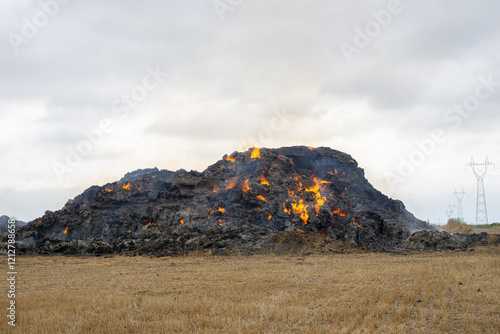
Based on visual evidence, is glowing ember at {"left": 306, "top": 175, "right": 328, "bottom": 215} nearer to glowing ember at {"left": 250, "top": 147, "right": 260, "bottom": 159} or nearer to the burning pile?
the burning pile

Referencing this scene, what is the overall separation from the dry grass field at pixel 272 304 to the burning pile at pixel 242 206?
28.1m

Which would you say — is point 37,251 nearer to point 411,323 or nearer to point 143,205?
point 143,205

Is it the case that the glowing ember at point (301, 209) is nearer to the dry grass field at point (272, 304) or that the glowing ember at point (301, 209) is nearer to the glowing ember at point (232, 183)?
the glowing ember at point (232, 183)

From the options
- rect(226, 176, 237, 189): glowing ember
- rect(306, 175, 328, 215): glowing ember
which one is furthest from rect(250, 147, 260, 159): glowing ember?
rect(306, 175, 328, 215): glowing ember

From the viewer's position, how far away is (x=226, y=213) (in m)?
51.6

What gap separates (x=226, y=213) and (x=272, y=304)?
37.8m

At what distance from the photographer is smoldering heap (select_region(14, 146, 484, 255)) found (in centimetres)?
4538

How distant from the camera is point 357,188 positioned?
69812 millimetres

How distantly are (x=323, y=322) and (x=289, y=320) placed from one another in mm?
1095

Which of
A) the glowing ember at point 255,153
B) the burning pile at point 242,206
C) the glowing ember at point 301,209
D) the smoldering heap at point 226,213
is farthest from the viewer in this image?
the glowing ember at point 255,153

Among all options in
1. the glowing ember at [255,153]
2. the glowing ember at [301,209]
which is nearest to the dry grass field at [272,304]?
the glowing ember at [301,209]

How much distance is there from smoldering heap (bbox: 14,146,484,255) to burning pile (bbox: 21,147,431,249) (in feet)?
0.48

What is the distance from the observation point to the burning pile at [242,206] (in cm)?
5047

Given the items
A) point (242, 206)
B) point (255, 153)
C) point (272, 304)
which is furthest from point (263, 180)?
point (272, 304)
